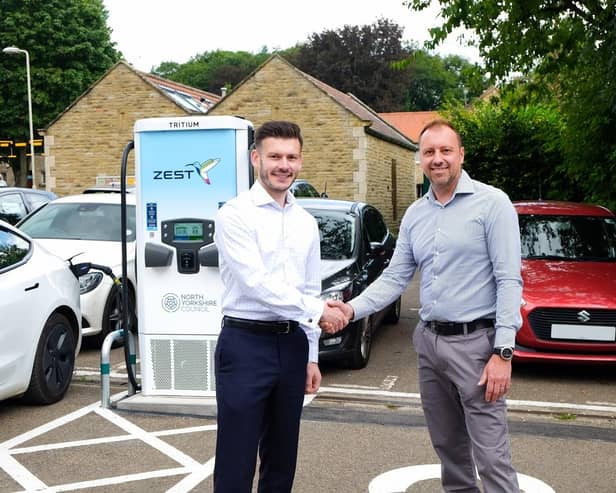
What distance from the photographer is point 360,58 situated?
1962 inches

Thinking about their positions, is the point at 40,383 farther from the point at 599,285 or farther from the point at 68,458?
the point at 599,285

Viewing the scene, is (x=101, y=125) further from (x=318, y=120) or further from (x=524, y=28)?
(x=524, y=28)

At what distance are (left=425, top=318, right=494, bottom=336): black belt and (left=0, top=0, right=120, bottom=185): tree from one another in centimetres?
4332

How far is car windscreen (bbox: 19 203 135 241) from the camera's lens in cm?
952

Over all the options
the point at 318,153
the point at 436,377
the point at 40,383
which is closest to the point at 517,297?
the point at 436,377

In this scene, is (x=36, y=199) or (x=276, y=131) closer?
(x=276, y=131)

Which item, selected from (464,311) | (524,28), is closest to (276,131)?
(464,311)

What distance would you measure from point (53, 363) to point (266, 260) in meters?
3.70

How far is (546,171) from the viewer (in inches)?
681

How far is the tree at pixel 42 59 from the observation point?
43.1m

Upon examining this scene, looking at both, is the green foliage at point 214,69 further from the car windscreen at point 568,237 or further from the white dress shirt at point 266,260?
the white dress shirt at point 266,260

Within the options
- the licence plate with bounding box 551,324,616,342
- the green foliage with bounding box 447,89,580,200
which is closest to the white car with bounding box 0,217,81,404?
the licence plate with bounding box 551,324,616,342

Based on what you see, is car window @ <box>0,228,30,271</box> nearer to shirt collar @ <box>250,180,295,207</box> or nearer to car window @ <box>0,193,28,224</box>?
shirt collar @ <box>250,180,295,207</box>

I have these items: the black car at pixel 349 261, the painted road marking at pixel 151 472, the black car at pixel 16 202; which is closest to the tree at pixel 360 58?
the black car at pixel 16 202
